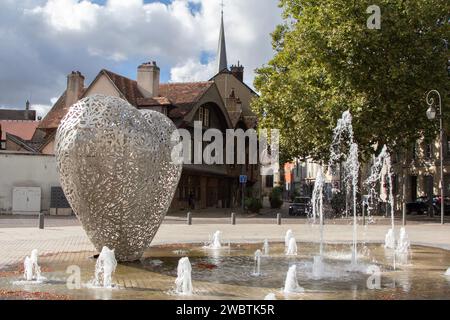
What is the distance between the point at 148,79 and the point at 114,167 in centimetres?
3238

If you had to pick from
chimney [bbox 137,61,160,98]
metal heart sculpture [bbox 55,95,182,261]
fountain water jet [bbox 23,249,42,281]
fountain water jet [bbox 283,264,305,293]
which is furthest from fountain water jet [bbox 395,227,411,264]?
chimney [bbox 137,61,160,98]

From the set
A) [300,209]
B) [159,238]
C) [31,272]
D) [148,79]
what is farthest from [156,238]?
[148,79]

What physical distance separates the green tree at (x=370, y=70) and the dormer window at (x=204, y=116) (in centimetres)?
1262

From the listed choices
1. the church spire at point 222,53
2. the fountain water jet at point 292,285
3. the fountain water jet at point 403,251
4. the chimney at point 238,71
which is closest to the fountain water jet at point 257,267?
the fountain water jet at point 292,285

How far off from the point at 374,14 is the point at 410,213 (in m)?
19.4

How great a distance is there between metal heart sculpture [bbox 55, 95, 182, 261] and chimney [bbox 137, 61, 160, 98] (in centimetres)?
3097

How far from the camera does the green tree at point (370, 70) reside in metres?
31.4

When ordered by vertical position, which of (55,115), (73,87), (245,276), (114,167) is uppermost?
(73,87)

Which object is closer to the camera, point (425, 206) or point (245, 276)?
point (245, 276)

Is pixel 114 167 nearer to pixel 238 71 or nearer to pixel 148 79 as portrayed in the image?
pixel 148 79

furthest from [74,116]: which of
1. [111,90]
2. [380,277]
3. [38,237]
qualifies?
[111,90]

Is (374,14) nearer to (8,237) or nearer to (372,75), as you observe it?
(372,75)

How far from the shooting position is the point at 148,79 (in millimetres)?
43125

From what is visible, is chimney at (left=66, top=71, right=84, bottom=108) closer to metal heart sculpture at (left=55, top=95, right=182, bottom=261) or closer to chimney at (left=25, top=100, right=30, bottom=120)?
metal heart sculpture at (left=55, top=95, right=182, bottom=261)
